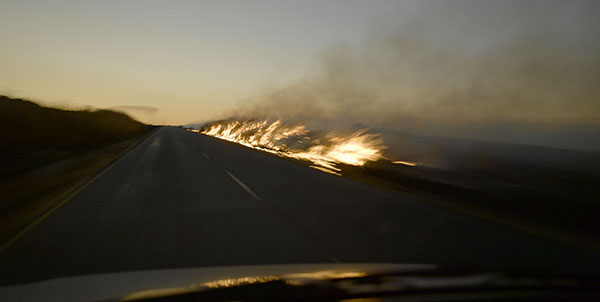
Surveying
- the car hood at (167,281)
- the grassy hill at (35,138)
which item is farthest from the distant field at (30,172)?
the car hood at (167,281)

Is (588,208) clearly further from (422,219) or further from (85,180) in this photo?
(85,180)

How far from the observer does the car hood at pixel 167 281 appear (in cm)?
235

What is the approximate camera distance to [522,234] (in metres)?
5.57

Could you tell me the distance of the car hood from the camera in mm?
2352

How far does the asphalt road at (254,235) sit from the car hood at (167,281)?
2.99ft

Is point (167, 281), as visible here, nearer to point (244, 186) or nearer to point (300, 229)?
point (300, 229)

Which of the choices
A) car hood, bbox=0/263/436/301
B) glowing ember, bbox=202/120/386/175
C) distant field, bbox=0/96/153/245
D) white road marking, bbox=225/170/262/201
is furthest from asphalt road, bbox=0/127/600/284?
glowing ember, bbox=202/120/386/175

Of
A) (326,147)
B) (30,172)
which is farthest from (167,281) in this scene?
(326,147)

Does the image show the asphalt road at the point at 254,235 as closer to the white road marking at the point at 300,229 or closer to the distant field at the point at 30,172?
the white road marking at the point at 300,229

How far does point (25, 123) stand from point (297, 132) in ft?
71.6

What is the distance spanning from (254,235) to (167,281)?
253 cm

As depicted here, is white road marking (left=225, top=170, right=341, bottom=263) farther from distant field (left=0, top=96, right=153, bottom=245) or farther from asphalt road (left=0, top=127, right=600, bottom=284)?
distant field (left=0, top=96, right=153, bottom=245)

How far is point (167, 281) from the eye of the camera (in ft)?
8.60

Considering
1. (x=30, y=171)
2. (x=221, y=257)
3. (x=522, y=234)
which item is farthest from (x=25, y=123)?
(x=522, y=234)
